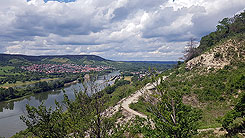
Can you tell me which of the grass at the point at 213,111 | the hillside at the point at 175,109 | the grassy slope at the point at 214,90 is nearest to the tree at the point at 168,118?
the hillside at the point at 175,109

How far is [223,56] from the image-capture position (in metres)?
30.9

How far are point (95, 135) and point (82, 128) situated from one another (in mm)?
770

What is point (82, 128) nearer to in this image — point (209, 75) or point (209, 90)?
point (209, 90)

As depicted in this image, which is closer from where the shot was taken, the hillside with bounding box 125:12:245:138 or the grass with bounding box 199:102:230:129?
the hillside with bounding box 125:12:245:138

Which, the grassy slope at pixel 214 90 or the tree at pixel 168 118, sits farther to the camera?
the grassy slope at pixel 214 90

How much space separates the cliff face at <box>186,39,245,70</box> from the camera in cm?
2889

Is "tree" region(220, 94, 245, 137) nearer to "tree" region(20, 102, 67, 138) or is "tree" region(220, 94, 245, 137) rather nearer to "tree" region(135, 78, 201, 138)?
"tree" region(135, 78, 201, 138)

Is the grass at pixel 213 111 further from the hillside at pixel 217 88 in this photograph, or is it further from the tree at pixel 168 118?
the tree at pixel 168 118

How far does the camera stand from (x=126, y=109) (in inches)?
1050

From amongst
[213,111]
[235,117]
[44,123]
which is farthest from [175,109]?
[213,111]

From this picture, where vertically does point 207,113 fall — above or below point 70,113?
below

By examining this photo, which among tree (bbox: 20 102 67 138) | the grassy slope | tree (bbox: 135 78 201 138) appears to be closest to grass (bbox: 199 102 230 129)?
the grassy slope

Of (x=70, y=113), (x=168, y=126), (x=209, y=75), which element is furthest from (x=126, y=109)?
(x=168, y=126)

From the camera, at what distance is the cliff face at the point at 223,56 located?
2889 cm
